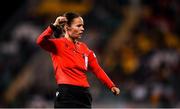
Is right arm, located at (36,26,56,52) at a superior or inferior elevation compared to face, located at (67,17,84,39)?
inferior

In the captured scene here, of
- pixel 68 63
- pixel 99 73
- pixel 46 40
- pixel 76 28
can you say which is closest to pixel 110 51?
pixel 99 73

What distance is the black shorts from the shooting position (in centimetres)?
757

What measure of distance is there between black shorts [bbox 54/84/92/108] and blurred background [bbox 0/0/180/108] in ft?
21.6

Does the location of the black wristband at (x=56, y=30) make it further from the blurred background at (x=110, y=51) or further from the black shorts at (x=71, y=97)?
the blurred background at (x=110, y=51)

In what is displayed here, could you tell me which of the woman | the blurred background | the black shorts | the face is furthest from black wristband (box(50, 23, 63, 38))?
the blurred background

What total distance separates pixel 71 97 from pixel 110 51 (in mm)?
9402

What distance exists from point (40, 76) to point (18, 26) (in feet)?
6.46

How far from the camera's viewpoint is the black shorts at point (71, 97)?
298 inches

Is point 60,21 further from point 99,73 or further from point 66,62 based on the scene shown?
point 99,73

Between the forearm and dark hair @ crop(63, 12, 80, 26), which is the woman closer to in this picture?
dark hair @ crop(63, 12, 80, 26)

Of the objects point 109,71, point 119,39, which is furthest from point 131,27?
point 109,71

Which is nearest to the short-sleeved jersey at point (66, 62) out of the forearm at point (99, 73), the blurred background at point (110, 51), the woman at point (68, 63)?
the woman at point (68, 63)

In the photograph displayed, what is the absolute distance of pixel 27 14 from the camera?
1831cm

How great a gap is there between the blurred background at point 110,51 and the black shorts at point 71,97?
6.57m
